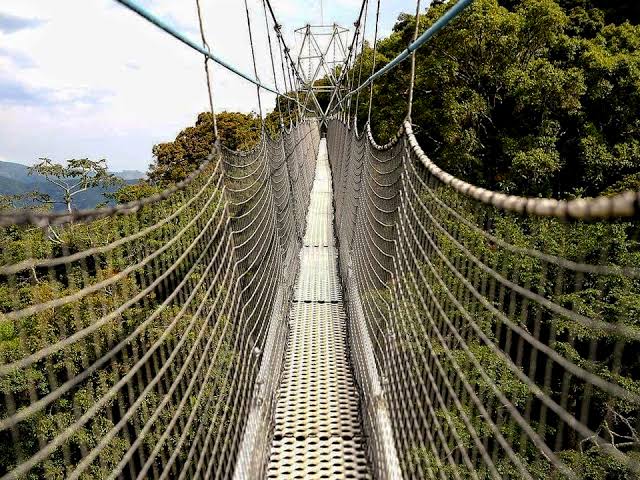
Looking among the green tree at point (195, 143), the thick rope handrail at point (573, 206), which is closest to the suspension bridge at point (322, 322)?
the thick rope handrail at point (573, 206)

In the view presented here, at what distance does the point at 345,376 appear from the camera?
205cm

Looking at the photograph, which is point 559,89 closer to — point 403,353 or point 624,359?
point 624,359

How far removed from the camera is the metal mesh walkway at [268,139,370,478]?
1.52 meters

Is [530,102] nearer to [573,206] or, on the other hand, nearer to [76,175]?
[573,206]

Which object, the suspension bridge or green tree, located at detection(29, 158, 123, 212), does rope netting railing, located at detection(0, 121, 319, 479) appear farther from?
green tree, located at detection(29, 158, 123, 212)

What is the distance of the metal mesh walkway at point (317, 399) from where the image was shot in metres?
1.52

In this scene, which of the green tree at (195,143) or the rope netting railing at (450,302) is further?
the green tree at (195,143)

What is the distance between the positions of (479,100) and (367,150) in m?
8.37

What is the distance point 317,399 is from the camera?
6.14 feet

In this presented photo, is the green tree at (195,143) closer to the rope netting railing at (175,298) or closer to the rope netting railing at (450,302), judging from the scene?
the rope netting railing at (175,298)

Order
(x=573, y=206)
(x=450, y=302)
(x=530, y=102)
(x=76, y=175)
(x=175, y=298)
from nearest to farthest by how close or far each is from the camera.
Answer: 1. (x=573, y=206)
2. (x=450, y=302)
3. (x=175, y=298)
4. (x=530, y=102)
5. (x=76, y=175)

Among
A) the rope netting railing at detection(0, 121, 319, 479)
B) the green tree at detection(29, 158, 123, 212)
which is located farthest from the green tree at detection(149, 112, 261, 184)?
the rope netting railing at detection(0, 121, 319, 479)

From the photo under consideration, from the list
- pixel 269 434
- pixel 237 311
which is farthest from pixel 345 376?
pixel 237 311

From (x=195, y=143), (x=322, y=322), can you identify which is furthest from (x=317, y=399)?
(x=195, y=143)
